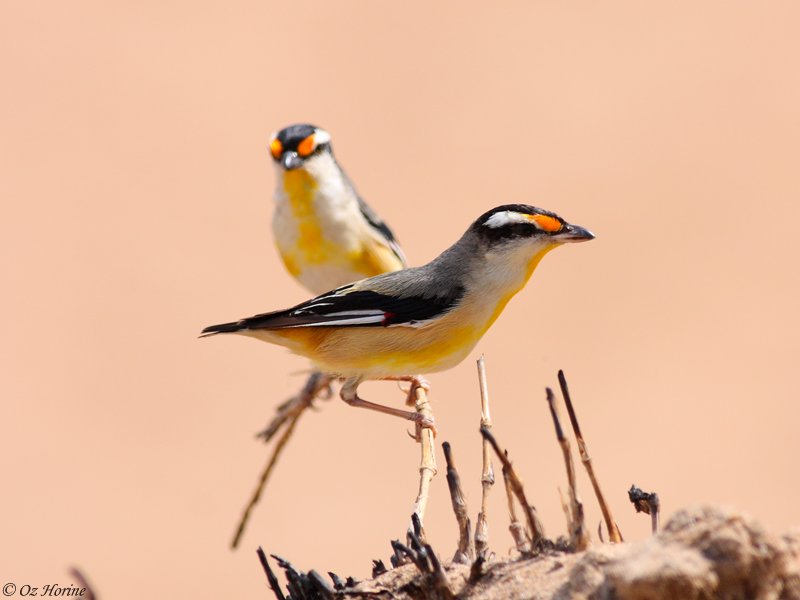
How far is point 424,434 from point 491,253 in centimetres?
97

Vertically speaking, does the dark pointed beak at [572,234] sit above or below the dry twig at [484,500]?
above

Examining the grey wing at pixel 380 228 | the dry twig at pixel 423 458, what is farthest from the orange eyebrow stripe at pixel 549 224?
the grey wing at pixel 380 228

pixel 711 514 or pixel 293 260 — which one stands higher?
pixel 293 260

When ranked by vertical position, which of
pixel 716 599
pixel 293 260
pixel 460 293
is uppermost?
pixel 293 260

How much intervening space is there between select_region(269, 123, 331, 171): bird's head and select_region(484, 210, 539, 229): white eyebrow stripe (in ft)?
6.76

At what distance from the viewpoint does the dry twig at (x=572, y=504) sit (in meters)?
1.92

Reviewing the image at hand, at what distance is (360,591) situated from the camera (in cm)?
227

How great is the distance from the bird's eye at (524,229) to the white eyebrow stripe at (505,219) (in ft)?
0.06

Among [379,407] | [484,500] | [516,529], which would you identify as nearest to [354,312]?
[379,407]

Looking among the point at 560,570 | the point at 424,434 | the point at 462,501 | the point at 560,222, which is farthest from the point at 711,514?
the point at 424,434

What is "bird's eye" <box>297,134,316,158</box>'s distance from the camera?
16.8 ft

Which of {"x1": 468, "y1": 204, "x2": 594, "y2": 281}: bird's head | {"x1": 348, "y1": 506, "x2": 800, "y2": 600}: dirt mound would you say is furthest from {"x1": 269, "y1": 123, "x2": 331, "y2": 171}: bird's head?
{"x1": 348, "y1": 506, "x2": 800, "y2": 600}: dirt mound

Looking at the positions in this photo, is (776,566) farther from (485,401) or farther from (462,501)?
(485,401)

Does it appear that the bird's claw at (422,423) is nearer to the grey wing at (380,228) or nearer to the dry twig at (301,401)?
the dry twig at (301,401)
